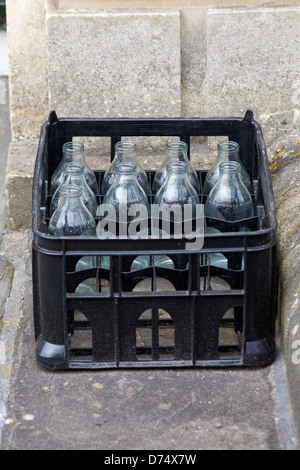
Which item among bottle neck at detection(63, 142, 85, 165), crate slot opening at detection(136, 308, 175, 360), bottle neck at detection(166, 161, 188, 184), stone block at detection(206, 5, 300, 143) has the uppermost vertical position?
stone block at detection(206, 5, 300, 143)

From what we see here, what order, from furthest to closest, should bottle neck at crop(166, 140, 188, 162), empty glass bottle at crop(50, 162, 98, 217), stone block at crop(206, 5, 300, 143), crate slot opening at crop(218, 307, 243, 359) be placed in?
stone block at crop(206, 5, 300, 143), bottle neck at crop(166, 140, 188, 162), empty glass bottle at crop(50, 162, 98, 217), crate slot opening at crop(218, 307, 243, 359)

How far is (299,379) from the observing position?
1.75m

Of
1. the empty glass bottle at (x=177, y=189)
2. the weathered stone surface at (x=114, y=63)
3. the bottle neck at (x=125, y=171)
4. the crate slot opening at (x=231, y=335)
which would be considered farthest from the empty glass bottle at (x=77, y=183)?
the weathered stone surface at (x=114, y=63)

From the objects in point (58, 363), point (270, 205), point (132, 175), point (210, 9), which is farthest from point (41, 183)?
point (210, 9)

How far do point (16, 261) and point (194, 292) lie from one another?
0.94 m

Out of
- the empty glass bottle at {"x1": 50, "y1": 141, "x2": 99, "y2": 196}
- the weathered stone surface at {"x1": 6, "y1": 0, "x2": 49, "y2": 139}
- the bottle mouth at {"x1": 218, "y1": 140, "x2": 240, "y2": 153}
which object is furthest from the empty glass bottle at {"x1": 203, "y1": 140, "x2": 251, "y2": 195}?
the weathered stone surface at {"x1": 6, "y1": 0, "x2": 49, "y2": 139}

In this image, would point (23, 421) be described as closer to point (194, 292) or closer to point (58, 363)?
point (58, 363)

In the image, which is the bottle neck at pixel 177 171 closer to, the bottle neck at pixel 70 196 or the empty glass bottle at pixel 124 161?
the empty glass bottle at pixel 124 161

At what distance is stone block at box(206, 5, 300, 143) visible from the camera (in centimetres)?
258

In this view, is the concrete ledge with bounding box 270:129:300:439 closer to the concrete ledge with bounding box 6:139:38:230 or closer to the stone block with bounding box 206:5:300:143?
the stone block with bounding box 206:5:300:143

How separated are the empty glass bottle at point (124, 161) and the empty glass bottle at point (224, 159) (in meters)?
0.20

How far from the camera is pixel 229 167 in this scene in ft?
6.81

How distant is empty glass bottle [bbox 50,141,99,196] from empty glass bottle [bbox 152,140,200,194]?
0.20 meters

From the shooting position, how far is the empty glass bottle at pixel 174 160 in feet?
7.08
